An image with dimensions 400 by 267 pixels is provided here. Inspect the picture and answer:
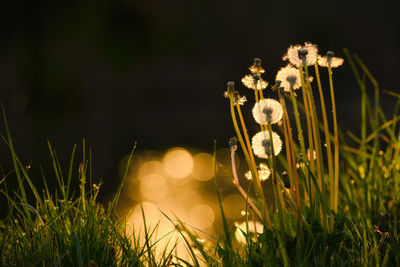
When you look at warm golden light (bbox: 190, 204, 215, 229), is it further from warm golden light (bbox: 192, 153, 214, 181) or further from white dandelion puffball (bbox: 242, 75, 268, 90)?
white dandelion puffball (bbox: 242, 75, 268, 90)

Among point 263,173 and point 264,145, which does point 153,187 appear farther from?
point 264,145

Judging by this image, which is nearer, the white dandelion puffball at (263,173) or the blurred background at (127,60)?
the white dandelion puffball at (263,173)

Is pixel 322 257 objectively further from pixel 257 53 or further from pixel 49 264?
pixel 257 53

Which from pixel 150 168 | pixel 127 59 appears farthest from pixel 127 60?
pixel 150 168

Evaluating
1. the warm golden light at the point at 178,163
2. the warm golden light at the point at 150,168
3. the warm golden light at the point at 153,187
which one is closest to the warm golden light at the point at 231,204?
the warm golden light at the point at 153,187

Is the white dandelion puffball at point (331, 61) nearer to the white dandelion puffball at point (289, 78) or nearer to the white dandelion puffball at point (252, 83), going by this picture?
the white dandelion puffball at point (289, 78)

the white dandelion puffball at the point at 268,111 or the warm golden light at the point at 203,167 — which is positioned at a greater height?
the white dandelion puffball at the point at 268,111
